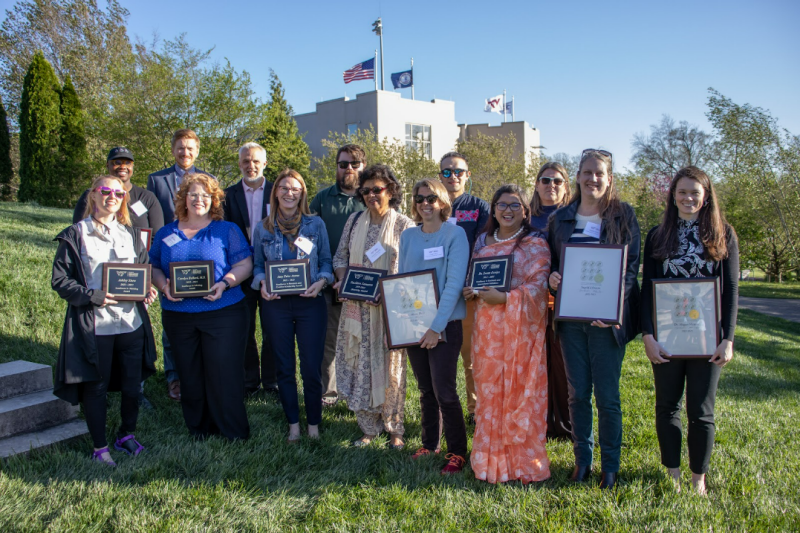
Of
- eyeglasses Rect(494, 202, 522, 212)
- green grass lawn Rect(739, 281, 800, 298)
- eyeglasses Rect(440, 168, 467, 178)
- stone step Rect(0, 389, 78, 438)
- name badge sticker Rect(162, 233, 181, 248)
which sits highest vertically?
eyeglasses Rect(440, 168, 467, 178)

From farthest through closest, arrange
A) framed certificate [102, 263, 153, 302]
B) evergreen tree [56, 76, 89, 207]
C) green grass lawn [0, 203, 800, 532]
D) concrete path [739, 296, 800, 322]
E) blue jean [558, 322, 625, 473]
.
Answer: evergreen tree [56, 76, 89, 207] → concrete path [739, 296, 800, 322] → framed certificate [102, 263, 153, 302] → blue jean [558, 322, 625, 473] → green grass lawn [0, 203, 800, 532]

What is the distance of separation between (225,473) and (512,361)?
230 centimetres

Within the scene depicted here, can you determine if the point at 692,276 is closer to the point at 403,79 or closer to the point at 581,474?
the point at 581,474

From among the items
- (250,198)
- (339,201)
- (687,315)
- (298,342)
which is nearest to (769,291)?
(687,315)

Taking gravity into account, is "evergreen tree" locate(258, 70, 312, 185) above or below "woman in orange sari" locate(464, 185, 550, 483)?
above

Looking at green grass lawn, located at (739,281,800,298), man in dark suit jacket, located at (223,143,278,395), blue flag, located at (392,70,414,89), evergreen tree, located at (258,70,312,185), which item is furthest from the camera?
blue flag, located at (392,70,414,89)

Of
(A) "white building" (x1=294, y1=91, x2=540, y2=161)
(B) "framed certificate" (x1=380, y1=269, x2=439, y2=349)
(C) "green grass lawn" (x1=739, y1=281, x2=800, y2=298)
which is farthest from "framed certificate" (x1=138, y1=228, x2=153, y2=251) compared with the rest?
(A) "white building" (x1=294, y1=91, x2=540, y2=161)

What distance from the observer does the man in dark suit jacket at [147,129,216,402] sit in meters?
5.50

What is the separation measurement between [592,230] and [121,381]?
12.8ft

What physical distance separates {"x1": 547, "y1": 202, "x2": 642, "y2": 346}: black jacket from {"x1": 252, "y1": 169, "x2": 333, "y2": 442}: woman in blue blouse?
6.64 ft

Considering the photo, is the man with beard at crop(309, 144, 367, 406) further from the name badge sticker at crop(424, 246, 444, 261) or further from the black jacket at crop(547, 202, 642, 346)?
the black jacket at crop(547, 202, 642, 346)

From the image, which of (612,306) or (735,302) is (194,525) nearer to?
(612,306)

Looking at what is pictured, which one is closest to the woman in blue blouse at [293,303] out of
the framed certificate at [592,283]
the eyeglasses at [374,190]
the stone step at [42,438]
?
the eyeglasses at [374,190]

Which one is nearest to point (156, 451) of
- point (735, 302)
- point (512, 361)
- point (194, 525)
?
point (194, 525)
